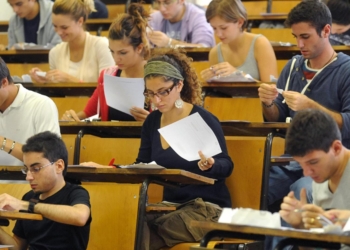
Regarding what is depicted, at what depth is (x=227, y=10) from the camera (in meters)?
4.68

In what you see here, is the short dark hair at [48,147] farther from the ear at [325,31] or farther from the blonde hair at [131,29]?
the ear at [325,31]

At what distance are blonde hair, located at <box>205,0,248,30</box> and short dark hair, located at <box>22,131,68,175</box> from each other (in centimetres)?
167

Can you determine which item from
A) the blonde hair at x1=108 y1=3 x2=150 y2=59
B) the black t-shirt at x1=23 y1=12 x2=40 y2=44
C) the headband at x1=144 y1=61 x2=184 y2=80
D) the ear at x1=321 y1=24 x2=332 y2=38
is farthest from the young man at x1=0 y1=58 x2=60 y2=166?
the black t-shirt at x1=23 y1=12 x2=40 y2=44

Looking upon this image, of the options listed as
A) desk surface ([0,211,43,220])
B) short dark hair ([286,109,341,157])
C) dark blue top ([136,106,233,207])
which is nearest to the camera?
short dark hair ([286,109,341,157])

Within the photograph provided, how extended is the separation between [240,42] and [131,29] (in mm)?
740

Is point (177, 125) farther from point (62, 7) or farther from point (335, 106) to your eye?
point (62, 7)

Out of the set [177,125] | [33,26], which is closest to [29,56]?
[33,26]

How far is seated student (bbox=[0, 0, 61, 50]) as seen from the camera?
20.1 feet

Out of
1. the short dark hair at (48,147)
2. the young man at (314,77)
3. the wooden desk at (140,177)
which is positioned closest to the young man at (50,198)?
the short dark hair at (48,147)

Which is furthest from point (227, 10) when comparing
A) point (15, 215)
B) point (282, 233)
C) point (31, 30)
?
point (282, 233)

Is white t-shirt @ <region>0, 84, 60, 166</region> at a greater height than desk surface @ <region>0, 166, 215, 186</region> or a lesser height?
greater

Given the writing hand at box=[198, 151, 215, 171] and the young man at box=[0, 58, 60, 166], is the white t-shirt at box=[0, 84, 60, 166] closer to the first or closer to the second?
the young man at box=[0, 58, 60, 166]

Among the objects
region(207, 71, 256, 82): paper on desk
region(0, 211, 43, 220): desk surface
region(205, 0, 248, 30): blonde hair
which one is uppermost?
region(205, 0, 248, 30): blonde hair

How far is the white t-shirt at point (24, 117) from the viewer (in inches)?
152
